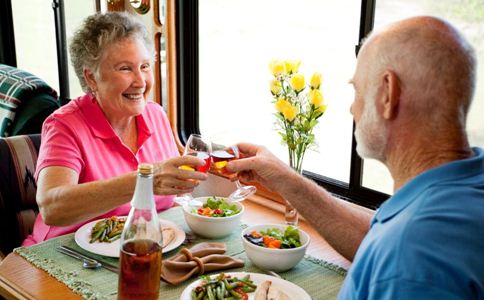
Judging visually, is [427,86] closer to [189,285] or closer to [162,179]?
[189,285]

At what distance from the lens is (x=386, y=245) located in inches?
38.1

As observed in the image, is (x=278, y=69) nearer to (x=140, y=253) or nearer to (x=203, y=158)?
(x=203, y=158)

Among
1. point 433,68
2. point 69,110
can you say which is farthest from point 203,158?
point 433,68

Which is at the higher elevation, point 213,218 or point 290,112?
point 290,112

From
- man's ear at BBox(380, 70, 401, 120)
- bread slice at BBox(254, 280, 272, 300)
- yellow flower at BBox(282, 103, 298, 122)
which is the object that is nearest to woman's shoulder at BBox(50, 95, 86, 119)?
yellow flower at BBox(282, 103, 298, 122)

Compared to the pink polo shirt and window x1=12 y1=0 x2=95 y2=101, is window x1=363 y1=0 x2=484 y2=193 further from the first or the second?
window x1=12 y1=0 x2=95 y2=101

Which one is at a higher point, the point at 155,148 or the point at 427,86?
the point at 427,86

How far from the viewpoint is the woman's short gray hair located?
2.02 m

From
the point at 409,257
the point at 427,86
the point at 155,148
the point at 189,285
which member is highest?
the point at 427,86

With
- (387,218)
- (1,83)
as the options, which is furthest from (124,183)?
(1,83)

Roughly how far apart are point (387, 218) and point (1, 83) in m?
2.95

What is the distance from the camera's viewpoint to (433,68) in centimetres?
102

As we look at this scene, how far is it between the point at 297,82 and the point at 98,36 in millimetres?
760

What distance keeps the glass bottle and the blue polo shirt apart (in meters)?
0.50
